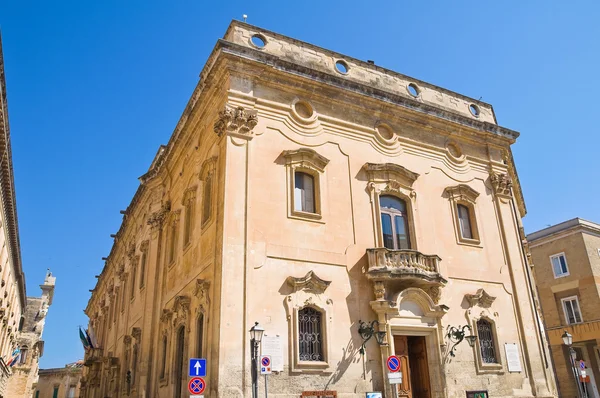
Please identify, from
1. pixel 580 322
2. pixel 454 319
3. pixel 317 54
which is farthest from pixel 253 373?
pixel 580 322

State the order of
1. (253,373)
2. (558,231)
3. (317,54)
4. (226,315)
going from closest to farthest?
(253,373), (226,315), (317,54), (558,231)

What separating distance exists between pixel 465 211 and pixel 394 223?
3886 mm

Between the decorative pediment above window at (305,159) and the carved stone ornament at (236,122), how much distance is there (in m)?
1.40

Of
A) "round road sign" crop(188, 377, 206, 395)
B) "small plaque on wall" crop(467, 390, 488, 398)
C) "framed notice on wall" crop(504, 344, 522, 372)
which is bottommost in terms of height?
"small plaque on wall" crop(467, 390, 488, 398)

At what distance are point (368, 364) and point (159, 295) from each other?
10.3m

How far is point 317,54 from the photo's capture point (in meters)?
19.3

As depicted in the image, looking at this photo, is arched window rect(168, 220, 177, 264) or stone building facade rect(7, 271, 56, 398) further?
stone building facade rect(7, 271, 56, 398)

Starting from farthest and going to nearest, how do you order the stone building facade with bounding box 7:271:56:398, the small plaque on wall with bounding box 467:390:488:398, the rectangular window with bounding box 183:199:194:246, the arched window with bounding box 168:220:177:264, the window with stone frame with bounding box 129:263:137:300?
the stone building facade with bounding box 7:271:56:398 < the window with stone frame with bounding box 129:263:137:300 < the arched window with bounding box 168:220:177:264 < the rectangular window with bounding box 183:199:194:246 < the small plaque on wall with bounding box 467:390:488:398

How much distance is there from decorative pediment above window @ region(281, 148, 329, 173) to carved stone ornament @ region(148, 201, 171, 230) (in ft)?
28.4

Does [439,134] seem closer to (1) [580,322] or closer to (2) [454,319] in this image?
(2) [454,319]

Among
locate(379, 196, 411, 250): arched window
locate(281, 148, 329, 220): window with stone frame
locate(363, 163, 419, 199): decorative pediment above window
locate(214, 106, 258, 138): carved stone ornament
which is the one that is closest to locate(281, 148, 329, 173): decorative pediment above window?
locate(281, 148, 329, 220): window with stone frame

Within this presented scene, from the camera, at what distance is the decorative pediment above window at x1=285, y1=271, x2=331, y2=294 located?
15.1 meters

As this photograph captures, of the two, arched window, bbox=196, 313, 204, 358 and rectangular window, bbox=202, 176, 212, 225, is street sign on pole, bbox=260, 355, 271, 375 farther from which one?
rectangular window, bbox=202, 176, 212, 225

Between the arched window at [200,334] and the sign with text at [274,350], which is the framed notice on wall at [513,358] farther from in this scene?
the arched window at [200,334]
